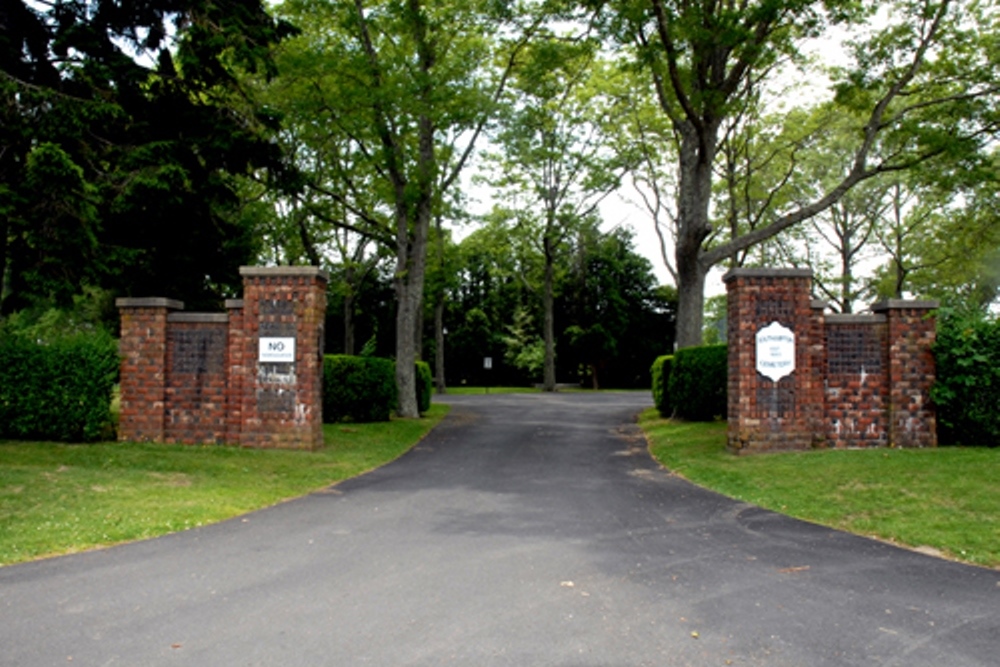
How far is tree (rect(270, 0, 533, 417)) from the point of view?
19891mm

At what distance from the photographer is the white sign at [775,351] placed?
13.1 metres

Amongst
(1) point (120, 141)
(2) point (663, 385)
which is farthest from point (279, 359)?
(2) point (663, 385)

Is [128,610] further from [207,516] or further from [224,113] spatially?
[224,113]

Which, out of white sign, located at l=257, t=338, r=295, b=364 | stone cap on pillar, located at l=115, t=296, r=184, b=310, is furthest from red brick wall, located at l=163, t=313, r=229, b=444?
white sign, located at l=257, t=338, r=295, b=364

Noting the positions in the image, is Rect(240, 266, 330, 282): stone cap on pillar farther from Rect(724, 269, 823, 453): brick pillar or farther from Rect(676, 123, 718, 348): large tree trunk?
Rect(676, 123, 718, 348): large tree trunk

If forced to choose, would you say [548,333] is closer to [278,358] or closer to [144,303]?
[278,358]

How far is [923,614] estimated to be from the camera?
5.22m

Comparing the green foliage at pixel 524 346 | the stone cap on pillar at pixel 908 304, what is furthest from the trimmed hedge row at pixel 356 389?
the green foliage at pixel 524 346

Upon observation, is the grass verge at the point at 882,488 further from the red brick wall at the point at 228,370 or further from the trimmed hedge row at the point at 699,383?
the red brick wall at the point at 228,370

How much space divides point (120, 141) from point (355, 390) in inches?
305

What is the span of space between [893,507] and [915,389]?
5.07m

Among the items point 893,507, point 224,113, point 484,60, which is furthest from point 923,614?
point 484,60

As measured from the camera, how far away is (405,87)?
19719mm

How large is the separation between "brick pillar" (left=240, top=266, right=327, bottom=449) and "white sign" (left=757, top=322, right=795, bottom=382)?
7.91 m
